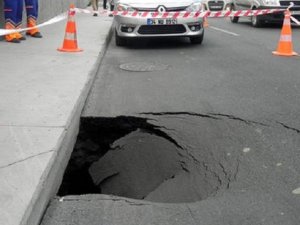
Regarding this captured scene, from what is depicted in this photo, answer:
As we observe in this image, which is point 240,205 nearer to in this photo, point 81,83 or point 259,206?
point 259,206

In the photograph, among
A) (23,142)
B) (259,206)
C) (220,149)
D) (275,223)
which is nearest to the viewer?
(275,223)

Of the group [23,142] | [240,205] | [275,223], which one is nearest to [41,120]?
[23,142]

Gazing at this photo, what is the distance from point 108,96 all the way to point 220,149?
2380mm

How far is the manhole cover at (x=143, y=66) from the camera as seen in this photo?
328 inches

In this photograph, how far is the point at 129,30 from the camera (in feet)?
34.6

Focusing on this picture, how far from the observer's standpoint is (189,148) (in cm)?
467

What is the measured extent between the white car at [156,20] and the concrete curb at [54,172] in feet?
16.1

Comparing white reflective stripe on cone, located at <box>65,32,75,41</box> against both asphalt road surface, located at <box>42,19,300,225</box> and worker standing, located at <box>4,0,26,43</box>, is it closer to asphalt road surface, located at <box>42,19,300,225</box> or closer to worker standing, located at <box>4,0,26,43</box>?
worker standing, located at <box>4,0,26,43</box>

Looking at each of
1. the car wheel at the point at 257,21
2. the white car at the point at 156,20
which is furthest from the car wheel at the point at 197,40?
the car wheel at the point at 257,21

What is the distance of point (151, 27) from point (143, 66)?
6.77ft

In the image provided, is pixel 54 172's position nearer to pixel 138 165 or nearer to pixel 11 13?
pixel 138 165

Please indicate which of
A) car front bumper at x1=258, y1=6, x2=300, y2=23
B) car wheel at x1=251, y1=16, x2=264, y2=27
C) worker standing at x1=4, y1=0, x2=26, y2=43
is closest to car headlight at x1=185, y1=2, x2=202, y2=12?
worker standing at x1=4, y1=0, x2=26, y2=43

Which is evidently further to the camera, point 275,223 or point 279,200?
point 279,200

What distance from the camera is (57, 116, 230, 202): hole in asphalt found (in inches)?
164
